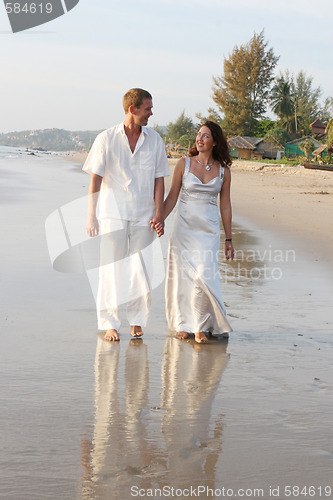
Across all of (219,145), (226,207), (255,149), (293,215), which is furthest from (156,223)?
(255,149)

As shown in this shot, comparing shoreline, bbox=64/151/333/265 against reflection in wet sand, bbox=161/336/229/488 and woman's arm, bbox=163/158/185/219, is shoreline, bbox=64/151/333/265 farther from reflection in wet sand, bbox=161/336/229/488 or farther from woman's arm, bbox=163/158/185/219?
reflection in wet sand, bbox=161/336/229/488

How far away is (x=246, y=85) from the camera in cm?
8644

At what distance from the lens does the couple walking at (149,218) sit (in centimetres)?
489

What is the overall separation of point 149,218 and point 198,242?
0.44 meters

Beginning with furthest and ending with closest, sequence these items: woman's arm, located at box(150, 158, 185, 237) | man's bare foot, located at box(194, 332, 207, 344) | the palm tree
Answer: the palm tree < woman's arm, located at box(150, 158, 185, 237) < man's bare foot, located at box(194, 332, 207, 344)

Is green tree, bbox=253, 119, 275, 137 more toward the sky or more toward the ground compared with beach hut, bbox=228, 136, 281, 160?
more toward the sky

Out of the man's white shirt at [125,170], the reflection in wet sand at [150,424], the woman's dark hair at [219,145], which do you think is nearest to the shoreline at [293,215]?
the woman's dark hair at [219,145]

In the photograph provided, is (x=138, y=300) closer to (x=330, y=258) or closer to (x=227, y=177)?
(x=227, y=177)

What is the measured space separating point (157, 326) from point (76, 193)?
14830 mm

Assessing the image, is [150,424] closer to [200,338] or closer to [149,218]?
[200,338]

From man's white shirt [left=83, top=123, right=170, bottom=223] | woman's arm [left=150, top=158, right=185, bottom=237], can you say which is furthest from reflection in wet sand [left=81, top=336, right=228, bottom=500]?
woman's arm [left=150, top=158, right=185, bottom=237]

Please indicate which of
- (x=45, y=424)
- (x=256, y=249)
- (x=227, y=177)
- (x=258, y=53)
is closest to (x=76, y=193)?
(x=256, y=249)

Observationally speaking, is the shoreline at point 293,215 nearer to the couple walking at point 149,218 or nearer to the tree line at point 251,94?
the couple walking at point 149,218

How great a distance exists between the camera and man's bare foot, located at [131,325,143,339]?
493 cm
